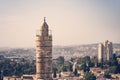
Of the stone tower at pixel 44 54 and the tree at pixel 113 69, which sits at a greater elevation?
the tree at pixel 113 69

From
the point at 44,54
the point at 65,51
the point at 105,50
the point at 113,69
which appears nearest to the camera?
the point at 44,54

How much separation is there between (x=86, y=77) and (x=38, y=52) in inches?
1103

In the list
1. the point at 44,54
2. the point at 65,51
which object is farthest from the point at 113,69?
the point at 65,51

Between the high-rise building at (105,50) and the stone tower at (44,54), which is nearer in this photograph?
the stone tower at (44,54)

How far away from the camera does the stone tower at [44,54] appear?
28094 millimetres

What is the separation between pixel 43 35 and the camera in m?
28.3

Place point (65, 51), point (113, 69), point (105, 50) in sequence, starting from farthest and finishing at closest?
point (65, 51) < point (105, 50) < point (113, 69)

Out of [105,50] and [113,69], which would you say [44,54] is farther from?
[105,50]

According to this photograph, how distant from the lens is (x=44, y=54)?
28156mm

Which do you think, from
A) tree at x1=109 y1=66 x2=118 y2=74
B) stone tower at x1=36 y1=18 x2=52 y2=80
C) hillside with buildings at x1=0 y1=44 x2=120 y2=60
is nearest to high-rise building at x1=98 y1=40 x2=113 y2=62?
hillside with buildings at x1=0 y1=44 x2=120 y2=60

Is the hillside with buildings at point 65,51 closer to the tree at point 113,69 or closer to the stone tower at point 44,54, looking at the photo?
the tree at point 113,69

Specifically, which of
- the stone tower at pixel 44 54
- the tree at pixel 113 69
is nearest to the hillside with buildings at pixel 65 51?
the tree at pixel 113 69

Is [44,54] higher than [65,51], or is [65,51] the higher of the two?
[65,51]

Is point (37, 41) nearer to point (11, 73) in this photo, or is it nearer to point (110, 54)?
point (11, 73)
